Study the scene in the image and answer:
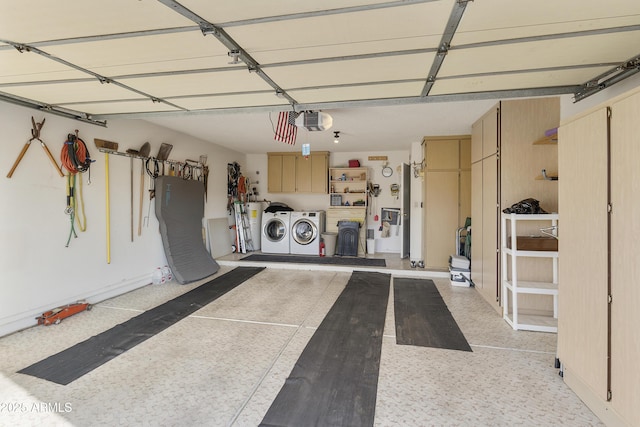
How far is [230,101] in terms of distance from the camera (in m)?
2.86

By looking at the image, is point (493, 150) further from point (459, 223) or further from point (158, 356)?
point (158, 356)

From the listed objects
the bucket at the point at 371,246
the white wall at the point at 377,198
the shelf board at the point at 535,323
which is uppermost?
the white wall at the point at 377,198

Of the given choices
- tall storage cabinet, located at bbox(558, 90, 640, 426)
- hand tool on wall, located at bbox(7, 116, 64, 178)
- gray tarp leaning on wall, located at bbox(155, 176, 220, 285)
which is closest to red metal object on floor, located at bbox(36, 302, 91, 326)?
gray tarp leaning on wall, located at bbox(155, 176, 220, 285)

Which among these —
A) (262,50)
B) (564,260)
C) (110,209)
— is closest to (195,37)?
(262,50)

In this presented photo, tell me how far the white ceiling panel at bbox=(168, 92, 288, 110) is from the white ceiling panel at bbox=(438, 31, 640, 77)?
1560mm

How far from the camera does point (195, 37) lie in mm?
1672

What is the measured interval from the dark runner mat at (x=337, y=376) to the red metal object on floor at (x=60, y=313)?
276 cm

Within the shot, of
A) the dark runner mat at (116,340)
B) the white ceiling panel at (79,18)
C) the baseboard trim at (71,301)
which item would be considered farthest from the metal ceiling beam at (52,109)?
the dark runner mat at (116,340)

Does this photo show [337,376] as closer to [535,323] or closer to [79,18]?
[535,323]

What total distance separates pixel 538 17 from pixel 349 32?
98 centimetres

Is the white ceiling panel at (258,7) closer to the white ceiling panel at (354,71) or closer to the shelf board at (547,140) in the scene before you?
the white ceiling panel at (354,71)

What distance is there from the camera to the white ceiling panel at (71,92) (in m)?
2.45

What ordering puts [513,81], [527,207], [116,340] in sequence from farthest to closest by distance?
[527,207] < [116,340] < [513,81]

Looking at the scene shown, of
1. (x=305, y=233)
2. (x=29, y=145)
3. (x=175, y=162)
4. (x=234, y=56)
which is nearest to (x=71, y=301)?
(x=29, y=145)
